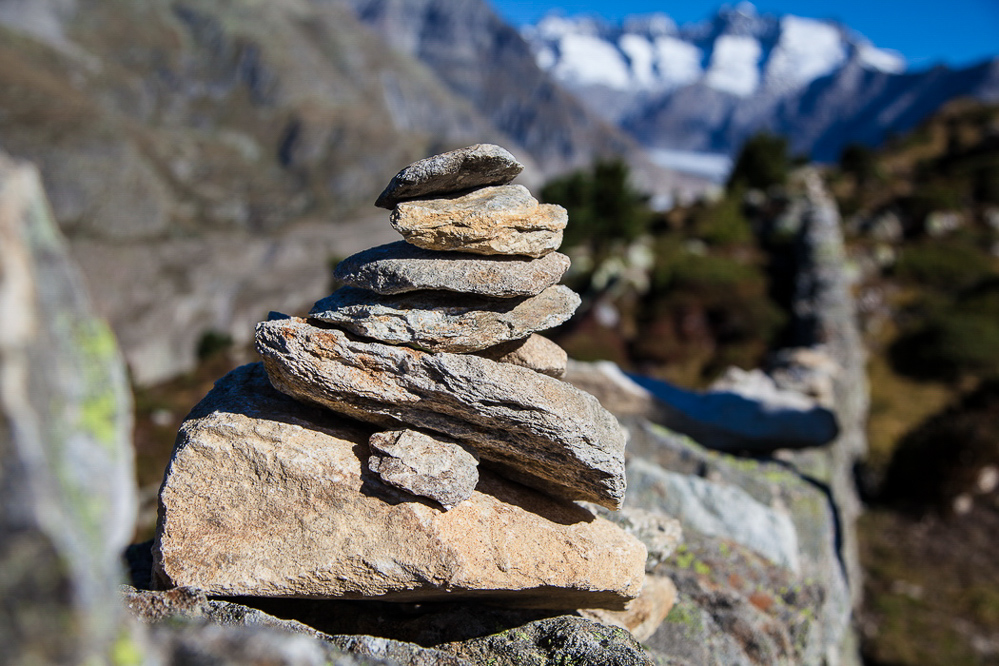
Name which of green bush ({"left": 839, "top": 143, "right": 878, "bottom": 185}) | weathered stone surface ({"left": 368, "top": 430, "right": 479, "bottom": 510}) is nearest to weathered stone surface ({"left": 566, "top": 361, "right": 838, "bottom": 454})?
weathered stone surface ({"left": 368, "top": 430, "right": 479, "bottom": 510})

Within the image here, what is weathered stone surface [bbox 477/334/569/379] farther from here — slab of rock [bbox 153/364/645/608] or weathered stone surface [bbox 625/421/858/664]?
weathered stone surface [bbox 625/421/858/664]

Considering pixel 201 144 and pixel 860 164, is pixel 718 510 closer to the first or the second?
pixel 860 164

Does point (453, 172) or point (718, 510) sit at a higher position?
point (453, 172)

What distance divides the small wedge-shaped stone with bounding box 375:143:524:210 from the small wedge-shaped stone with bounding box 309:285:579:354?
0.86 m

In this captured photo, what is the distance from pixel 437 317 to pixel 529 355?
110 cm

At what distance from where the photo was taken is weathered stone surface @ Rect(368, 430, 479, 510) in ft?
14.5

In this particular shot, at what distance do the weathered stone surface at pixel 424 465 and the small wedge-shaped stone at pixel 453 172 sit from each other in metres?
1.96

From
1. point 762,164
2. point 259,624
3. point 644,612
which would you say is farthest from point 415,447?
point 762,164

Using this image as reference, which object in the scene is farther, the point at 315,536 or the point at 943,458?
the point at 943,458

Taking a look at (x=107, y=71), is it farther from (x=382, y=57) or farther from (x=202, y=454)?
(x=202, y=454)

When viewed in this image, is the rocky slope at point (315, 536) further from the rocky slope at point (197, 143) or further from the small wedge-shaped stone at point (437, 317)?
the rocky slope at point (197, 143)

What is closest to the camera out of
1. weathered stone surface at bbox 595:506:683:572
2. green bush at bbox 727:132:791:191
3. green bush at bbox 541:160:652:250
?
weathered stone surface at bbox 595:506:683:572

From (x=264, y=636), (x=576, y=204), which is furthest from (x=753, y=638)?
(x=576, y=204)

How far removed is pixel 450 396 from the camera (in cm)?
441
